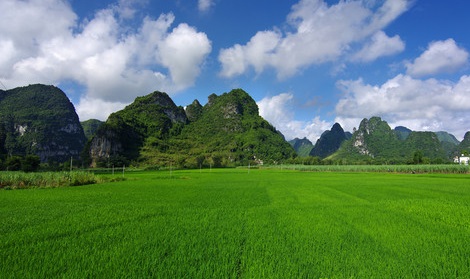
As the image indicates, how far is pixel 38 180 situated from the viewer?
752 inches

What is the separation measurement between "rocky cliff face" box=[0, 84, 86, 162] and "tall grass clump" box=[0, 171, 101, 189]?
9624 cm

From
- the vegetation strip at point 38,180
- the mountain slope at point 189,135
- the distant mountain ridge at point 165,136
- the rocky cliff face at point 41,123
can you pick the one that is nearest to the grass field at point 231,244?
the vegetation strip at point 38,180

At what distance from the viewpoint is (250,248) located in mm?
4605

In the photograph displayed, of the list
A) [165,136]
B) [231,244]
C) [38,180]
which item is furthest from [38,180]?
[165,136]

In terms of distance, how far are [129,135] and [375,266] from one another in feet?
358

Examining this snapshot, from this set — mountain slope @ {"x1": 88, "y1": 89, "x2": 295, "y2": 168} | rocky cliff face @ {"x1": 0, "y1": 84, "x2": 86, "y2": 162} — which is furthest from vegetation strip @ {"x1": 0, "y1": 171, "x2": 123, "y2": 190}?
rocky cliff face @ {"x1": 0, "y1": 84, "x2": 86, "y2": 162}

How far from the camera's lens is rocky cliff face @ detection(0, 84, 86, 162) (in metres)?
104

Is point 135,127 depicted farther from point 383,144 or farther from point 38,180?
point 383,144

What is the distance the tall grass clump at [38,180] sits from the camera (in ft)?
59.7

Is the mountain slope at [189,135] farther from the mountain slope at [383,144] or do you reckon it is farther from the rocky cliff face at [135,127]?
the mountain slope at [383,144]

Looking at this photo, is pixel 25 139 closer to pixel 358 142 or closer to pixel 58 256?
pixel 58 256

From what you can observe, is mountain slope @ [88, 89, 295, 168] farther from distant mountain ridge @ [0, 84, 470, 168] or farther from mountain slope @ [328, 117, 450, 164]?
mountain slope @ [328, 117, 450, 164]

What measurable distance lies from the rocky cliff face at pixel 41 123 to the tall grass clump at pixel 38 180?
9624 centimetres

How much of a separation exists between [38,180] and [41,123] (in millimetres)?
115080
